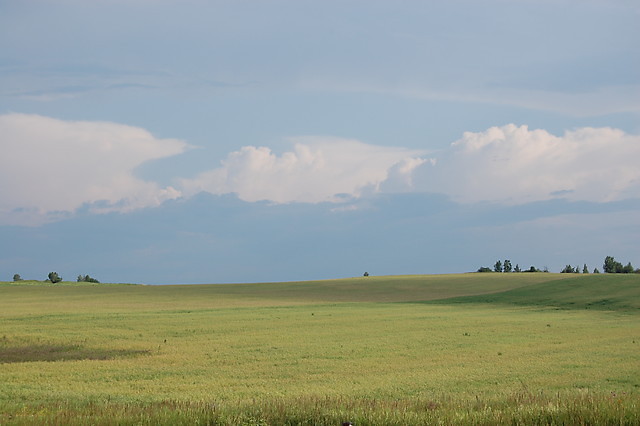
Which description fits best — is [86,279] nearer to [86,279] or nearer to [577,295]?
[86,279]

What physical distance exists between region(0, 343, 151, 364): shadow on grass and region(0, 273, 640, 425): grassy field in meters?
0.09

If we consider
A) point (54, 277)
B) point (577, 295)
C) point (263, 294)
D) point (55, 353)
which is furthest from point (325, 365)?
point (54, 277)

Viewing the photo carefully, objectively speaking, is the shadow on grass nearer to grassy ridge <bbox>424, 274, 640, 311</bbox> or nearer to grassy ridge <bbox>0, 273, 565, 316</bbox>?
grassy ridge <bbox>0, 273, 565, 316</bbox>

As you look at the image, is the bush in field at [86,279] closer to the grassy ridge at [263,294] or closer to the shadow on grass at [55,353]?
the grassy ridge at [263,294]

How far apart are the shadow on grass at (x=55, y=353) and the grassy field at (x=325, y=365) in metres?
0.09

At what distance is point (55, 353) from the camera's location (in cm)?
2572

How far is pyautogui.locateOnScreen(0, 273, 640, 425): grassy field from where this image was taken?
31.7 ft

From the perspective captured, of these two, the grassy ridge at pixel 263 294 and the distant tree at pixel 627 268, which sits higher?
the distant tree at pixel 627 268

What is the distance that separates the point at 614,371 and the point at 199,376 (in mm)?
12763

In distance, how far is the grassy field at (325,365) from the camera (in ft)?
31.7

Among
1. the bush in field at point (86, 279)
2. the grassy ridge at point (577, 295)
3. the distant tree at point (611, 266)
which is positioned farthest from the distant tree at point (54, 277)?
the distant tree at point (611, 266)

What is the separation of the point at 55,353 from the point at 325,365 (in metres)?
11.6

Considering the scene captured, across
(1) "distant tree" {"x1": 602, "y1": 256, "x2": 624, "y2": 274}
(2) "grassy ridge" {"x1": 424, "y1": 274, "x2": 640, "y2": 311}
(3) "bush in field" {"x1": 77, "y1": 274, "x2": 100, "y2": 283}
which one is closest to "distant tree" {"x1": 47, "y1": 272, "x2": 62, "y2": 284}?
(3) "bush in field" {"x1": 77, "y1": 274, "x2": 100, "y2": 283}

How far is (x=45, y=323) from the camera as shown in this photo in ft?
121
